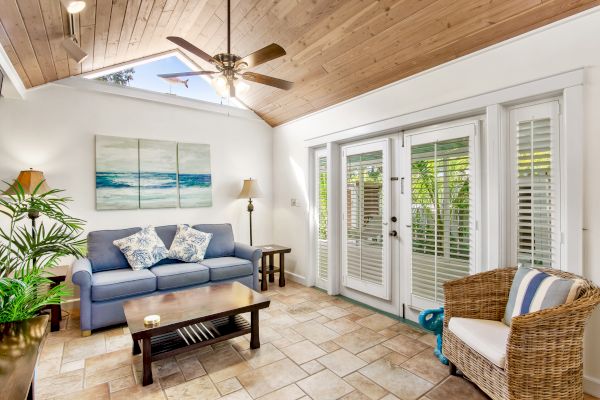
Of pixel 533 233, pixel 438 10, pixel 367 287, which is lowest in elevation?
pixel 367 287

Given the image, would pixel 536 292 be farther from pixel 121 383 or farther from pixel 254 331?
pixel 121 383

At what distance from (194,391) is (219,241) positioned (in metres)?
2.38

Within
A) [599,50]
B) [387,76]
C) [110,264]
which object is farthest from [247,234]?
[599,50]

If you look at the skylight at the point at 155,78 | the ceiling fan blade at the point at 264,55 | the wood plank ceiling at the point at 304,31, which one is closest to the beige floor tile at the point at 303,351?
the ceiling fan blade at the point at 264,55

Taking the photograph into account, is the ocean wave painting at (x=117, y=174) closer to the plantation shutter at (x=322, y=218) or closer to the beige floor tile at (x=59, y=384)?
the beige floor tile at (x=59, y=384)

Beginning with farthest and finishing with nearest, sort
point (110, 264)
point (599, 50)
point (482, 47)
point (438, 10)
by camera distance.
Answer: point (110, 264) < point (482, 47) < point (438, 10) < point (599, 50)

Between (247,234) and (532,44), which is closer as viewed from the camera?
(532,44)

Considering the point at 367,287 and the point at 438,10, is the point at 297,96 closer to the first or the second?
the point at 438,10

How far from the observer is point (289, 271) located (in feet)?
16.4

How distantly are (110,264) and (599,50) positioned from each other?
478 centimetres

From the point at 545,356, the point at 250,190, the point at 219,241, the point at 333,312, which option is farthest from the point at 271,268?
the point at 545,356

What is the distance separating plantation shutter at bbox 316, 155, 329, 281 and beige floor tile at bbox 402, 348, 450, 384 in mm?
1906

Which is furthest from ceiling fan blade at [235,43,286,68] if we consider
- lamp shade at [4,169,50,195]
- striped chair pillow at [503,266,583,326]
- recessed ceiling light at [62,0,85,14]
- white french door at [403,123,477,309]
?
lamp shade at [4,169,50,195]

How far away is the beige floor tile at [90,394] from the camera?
208 centimetres
